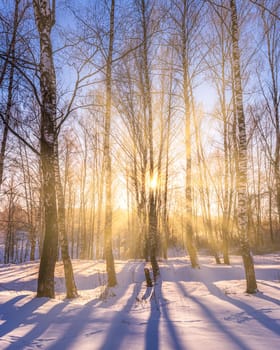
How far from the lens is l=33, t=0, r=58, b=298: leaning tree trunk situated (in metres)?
5.21

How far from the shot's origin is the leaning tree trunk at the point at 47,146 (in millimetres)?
5215

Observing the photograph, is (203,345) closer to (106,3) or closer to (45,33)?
(45,33)

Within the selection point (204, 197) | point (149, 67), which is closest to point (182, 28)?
point (149, 67)

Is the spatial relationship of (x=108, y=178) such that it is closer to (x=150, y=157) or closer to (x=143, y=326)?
(x=150, y=157)

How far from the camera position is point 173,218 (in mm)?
39625

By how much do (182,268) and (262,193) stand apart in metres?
20.8

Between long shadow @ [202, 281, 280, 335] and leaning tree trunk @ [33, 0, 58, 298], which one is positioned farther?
leaning tree trunk @ [33, 0, 58, 298]

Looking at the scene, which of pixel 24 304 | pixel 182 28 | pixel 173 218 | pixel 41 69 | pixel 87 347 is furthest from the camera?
pixel 173 218

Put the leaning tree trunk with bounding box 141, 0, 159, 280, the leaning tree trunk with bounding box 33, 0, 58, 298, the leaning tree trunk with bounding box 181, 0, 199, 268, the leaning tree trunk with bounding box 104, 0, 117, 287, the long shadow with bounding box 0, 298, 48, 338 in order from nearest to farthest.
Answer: the long shadow with bounding box 0, 298, 48, 338
the leaning tree trunk with bounding box 33, 0, 58, 298
the leaning tree trunk with bounding box 104, 0, 117, 287
the leaning tree trunk with bounding box 141, 0, 159, 280
the leaning tree trunk with bounding box 181, 0, 199, 268

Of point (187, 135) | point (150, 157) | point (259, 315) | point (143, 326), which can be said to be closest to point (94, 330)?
point (143, 326)

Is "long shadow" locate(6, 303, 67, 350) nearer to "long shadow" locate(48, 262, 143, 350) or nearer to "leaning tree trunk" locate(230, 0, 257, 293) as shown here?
"long shadow" locate(48, 262, 143, 350)

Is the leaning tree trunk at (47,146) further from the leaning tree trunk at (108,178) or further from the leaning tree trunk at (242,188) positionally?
the leaning tree trunk at (242,188)

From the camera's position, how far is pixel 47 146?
17.8ft

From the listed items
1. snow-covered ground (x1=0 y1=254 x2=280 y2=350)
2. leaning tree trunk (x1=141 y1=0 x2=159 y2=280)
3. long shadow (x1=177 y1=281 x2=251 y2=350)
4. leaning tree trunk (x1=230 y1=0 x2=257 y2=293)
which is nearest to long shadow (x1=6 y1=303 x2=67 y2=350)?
snow-covered ground (x1=0 y1=254 x2=280 y2=350)
